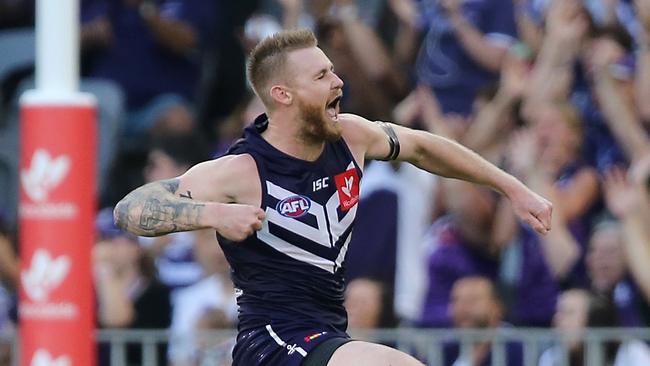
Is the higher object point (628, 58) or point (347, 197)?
point (628, 58)

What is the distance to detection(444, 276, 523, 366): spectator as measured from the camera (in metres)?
9.27

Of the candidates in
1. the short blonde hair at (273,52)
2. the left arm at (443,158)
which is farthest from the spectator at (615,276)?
the short blonde hair at (273,52)

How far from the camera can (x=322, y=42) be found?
11.1 metres

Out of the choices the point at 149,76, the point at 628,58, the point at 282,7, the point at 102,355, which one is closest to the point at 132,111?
the point at 149,76

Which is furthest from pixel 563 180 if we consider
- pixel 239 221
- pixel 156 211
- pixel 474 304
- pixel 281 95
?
pixel 239 221

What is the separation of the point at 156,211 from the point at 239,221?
0.64 meters

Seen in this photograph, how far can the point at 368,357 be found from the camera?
625cm

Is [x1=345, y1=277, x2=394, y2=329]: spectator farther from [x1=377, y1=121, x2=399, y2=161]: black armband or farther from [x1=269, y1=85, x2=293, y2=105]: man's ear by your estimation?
[x1=269, y1=85, x2=293, y2=105]: man's ear

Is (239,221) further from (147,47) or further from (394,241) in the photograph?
(147,47)

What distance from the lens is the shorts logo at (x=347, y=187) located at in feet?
22.1

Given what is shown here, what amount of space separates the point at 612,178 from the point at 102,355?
131 inches

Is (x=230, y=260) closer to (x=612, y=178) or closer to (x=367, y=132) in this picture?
(x=367, y=132)

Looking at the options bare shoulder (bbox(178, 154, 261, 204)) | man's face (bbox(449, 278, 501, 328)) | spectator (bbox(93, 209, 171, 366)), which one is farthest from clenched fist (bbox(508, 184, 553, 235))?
spectator (bbox(93, 209, 171, 366))

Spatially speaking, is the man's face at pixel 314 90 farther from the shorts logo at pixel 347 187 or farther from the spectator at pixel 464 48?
the spectator at pixel 464 48
